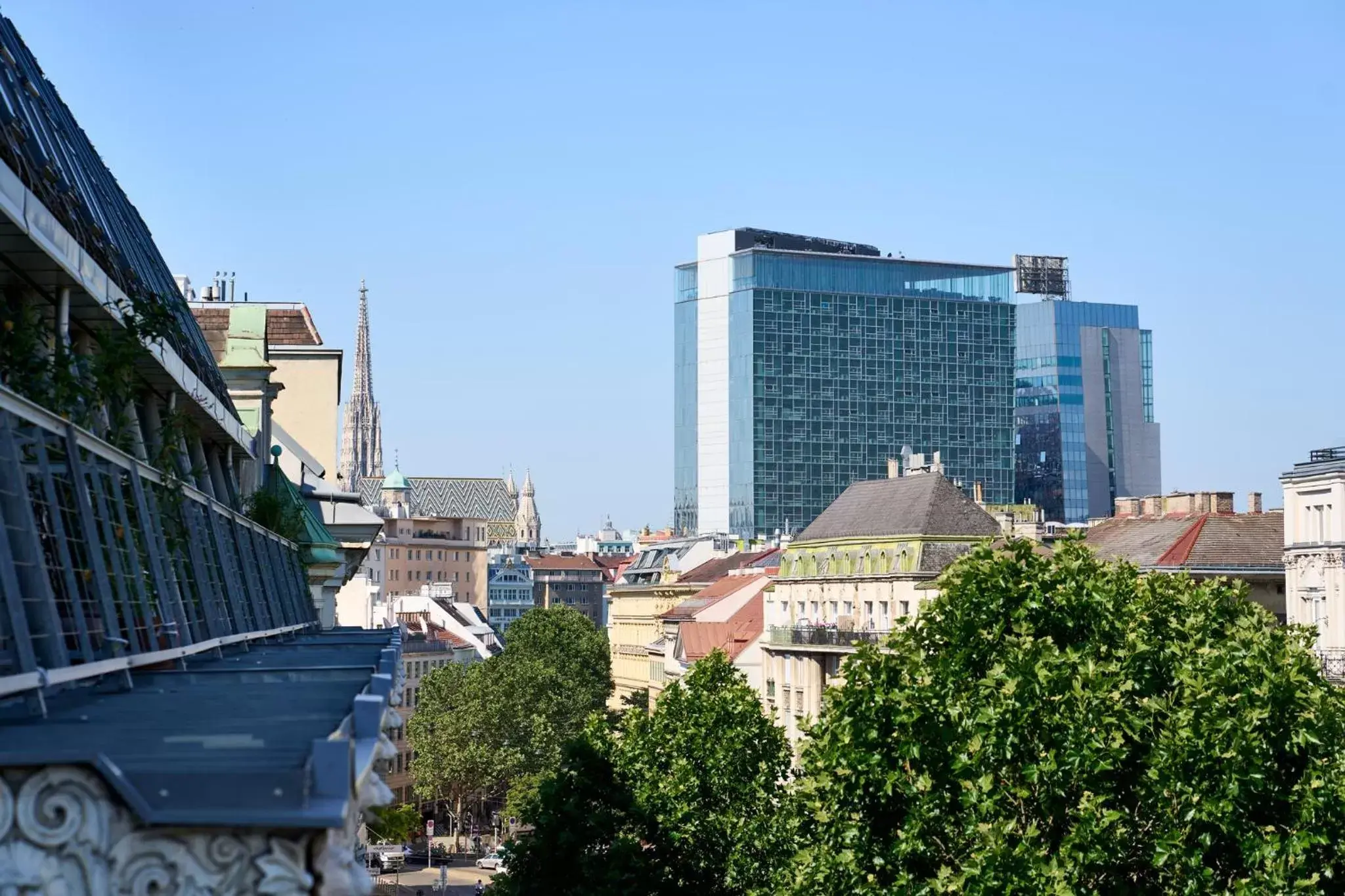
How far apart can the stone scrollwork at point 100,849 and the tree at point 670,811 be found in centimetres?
3922

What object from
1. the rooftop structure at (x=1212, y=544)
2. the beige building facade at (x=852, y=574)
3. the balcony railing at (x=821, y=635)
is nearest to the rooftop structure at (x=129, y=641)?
the rooftop structure at (x=1212, y=544)

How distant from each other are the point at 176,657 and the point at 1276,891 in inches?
857

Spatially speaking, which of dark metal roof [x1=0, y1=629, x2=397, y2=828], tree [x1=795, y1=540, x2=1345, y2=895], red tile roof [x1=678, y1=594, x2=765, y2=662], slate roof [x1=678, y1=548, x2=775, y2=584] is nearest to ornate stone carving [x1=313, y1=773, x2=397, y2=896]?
dark metal roof [x1=0, y1=629, x2=397, y2=828]

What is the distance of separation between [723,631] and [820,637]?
20.8 metres

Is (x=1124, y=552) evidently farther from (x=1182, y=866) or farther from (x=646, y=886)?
(x=1182, y=866)

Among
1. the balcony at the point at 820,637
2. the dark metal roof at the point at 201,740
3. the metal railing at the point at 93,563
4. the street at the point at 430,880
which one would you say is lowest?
the street at the point at 430,880

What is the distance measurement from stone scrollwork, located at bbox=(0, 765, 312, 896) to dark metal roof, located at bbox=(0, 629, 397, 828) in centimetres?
8

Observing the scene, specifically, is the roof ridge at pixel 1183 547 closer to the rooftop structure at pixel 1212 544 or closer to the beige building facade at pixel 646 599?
the rooftop structure at pixel 1212 544

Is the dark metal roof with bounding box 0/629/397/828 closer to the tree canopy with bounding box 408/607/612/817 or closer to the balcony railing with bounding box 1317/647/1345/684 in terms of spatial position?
the balcony railing with bounding box 1317/647/1345/684

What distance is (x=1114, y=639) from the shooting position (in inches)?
1366

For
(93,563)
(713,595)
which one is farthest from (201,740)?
(713,595)

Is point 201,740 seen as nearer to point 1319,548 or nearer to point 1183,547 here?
point 1319,548

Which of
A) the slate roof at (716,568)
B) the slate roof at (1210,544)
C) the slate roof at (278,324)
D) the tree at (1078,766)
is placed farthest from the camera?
the slate roof at (716,568)

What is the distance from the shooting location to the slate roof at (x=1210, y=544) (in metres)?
70.6
